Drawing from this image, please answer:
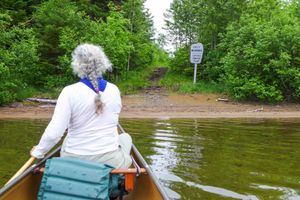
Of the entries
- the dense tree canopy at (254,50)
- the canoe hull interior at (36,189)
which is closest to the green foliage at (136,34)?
the dense tree canopy at (254,50)

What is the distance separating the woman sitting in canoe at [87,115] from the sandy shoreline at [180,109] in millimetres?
10919

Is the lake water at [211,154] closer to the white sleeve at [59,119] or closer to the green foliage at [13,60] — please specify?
the white sleeve at [59,119]

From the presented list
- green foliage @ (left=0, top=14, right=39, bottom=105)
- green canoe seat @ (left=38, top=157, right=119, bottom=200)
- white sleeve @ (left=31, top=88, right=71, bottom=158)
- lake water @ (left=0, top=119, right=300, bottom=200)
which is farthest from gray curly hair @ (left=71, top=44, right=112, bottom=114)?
green foliage @ (left=0, top=14, right=39, bottom=105)

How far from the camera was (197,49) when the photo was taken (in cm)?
2280

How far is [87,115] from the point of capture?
378 cm

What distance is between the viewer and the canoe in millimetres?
3791

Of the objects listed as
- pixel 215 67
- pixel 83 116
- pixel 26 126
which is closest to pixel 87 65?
pixel 83 116

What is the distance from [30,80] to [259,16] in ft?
42.8

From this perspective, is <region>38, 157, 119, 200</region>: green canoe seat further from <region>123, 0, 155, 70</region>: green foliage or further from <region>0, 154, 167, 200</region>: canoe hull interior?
<region>123, 0, 155, 70</region>: green foliage

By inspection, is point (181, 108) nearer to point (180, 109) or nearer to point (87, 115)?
point (180, 109)

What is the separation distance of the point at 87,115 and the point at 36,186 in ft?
3.78

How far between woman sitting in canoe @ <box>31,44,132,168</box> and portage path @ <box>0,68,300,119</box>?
432 inches

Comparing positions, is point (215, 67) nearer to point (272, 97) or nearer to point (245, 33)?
point (245, 33)

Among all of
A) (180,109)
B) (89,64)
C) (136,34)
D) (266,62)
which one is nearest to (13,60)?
(180,109)
